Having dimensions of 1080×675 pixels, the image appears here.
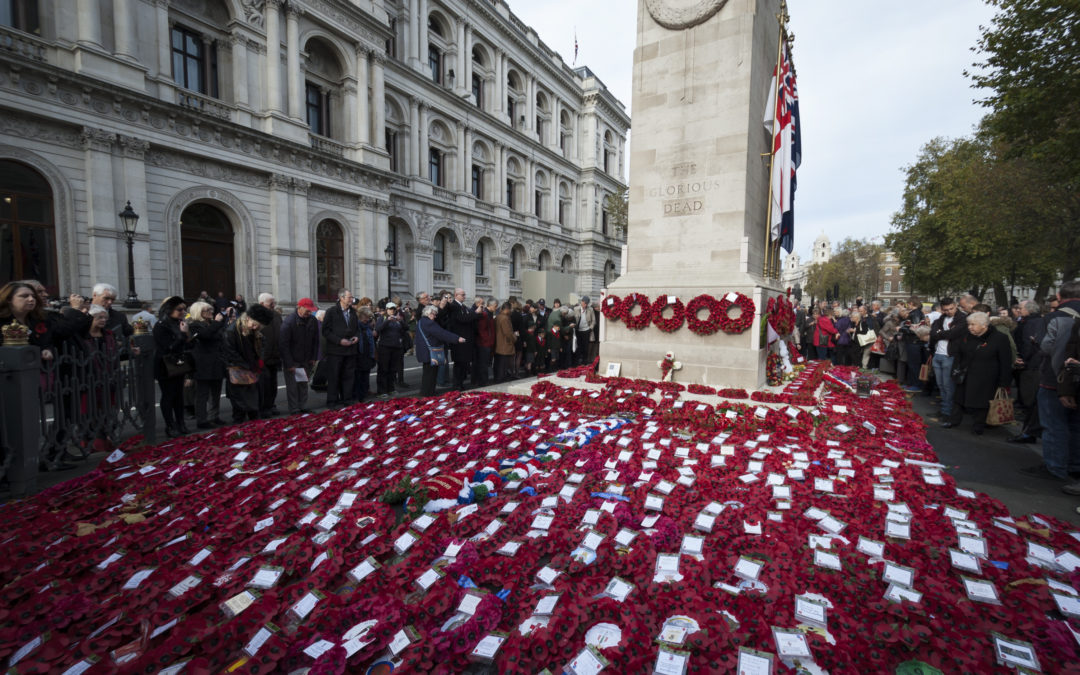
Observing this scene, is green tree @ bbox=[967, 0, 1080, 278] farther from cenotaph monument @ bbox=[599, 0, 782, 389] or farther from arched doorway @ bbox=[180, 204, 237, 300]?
arched doorway @ bbox=[180, 204, 237, 300]

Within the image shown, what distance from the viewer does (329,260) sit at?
874 inches

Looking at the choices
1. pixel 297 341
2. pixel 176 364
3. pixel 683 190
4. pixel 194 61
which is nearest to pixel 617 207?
pixel 194 61

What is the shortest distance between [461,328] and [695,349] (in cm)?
486

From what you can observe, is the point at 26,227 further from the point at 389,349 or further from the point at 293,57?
the point at 389,349

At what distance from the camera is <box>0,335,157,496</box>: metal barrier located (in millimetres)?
4453

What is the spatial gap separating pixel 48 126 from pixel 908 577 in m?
21.6

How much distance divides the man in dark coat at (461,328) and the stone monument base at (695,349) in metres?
2.92

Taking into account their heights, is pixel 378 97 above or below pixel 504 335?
above

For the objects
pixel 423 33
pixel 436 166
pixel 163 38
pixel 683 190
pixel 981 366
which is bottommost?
pixel 981 366

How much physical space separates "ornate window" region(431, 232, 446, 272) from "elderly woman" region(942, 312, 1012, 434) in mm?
26862

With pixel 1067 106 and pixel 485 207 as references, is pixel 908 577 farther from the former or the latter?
pixel 485 207

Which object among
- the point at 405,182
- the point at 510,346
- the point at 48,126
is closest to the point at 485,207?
the point at 405,182

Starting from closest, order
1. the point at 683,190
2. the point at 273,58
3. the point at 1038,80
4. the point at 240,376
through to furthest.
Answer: the point at 240,376 < the point at 683,190 < the point at 1038,80 < the point at 273,58

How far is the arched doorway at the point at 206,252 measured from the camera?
17250 mm
